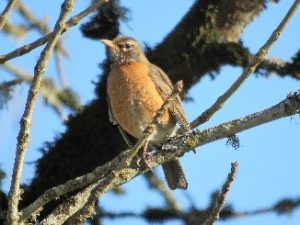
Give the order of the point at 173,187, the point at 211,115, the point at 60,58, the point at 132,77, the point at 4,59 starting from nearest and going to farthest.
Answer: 1. the point at 4,59
2. the point at 211,115
3. the point at 173,187
4. the point at 132,77
5. the point at 60,58

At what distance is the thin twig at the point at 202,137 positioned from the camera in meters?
4.09

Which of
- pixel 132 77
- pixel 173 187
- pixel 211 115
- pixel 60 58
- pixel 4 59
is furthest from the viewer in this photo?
pixel 60 58

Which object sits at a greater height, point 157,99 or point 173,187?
A: point 157,99

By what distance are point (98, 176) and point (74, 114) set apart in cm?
226

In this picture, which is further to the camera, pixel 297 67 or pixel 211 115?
pixel 297 67

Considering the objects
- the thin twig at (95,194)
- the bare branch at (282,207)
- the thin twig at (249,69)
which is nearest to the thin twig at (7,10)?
the thin twig at (95,194)

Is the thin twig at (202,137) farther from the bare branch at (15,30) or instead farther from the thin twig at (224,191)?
the bare branch at (15,30)

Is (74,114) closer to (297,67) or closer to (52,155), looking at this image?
(52,155)

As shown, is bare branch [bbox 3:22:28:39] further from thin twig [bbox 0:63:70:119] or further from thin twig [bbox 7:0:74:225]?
thin twig [bbox 7:0:74:225]

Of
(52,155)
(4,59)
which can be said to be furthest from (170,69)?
(4,59)

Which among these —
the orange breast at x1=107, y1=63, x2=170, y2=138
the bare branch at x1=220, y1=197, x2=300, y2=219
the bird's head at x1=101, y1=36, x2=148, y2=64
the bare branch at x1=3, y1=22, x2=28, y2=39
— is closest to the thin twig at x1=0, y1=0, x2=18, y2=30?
the bare branch at x1=220, y1=197, x2=300, y2=219

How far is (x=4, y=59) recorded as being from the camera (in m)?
3.81

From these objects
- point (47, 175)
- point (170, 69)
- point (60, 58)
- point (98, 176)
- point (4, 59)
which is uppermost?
point (60, 58)

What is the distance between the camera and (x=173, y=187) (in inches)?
240
